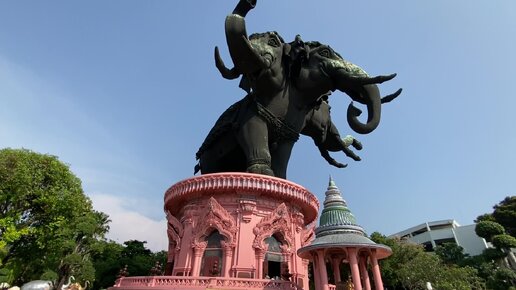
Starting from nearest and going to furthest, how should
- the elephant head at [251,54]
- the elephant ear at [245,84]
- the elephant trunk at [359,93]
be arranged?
the elephant head at [251,54], the elephant trunk at [359,93], the elephant ear at [245,84]

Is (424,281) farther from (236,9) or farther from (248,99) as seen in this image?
(236,9)

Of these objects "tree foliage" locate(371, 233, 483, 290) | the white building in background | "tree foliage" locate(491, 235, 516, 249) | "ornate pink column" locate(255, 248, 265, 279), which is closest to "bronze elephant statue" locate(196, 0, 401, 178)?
"ornate pink column" locate(255, 248, 265, 279)

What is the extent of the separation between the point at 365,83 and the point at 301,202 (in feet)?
23.2

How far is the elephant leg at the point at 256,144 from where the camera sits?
54.7ft

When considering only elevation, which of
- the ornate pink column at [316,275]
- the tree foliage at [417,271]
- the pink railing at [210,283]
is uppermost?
the tree foliage at [417,271]

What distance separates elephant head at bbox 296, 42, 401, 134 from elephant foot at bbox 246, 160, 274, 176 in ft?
15.9

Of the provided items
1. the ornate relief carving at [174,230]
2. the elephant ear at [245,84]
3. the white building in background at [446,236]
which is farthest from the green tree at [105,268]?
the white building in background at [446,236]

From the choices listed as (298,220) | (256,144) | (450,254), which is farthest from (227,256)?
(450,254)

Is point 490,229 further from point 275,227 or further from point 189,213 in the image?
point 189,213

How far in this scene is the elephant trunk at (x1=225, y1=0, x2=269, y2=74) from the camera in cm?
1566

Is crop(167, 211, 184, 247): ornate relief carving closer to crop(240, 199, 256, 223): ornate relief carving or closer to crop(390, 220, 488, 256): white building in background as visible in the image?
crop(240, 199, 256, 223): ornate relief carving

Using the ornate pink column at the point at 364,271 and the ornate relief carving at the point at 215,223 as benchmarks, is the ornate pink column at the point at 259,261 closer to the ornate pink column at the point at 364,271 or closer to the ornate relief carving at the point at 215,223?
the ornate relief carving at the point at 215,223

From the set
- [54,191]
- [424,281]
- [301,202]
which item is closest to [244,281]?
[301,202]

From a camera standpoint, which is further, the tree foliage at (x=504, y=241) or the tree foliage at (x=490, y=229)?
the tree foliage at (x=490, y=229)
